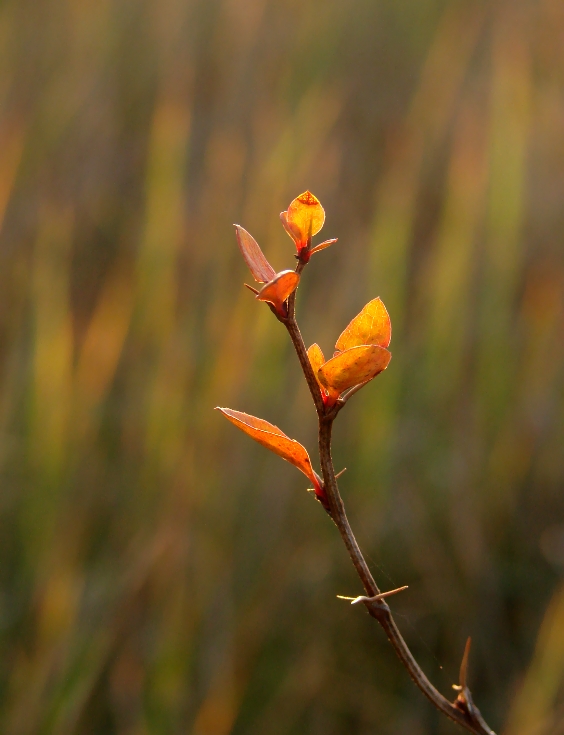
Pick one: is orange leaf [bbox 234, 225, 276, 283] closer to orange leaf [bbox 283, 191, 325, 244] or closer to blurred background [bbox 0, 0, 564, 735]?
orange leaf [bbox 283, 191, 325, 244]

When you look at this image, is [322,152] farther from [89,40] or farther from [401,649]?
[401,649]

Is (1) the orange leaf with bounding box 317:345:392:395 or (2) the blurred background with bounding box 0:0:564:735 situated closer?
(1) the orange leaf with bounding box 317:345:392:395

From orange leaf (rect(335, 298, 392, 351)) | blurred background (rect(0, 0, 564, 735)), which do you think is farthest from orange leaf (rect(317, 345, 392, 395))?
blurred background (rect(0, 0, 564, 735))

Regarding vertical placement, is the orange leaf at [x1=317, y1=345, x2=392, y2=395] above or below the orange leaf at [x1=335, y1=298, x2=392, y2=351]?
below

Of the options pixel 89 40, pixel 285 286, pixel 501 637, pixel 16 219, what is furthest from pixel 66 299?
pixel 285 286
